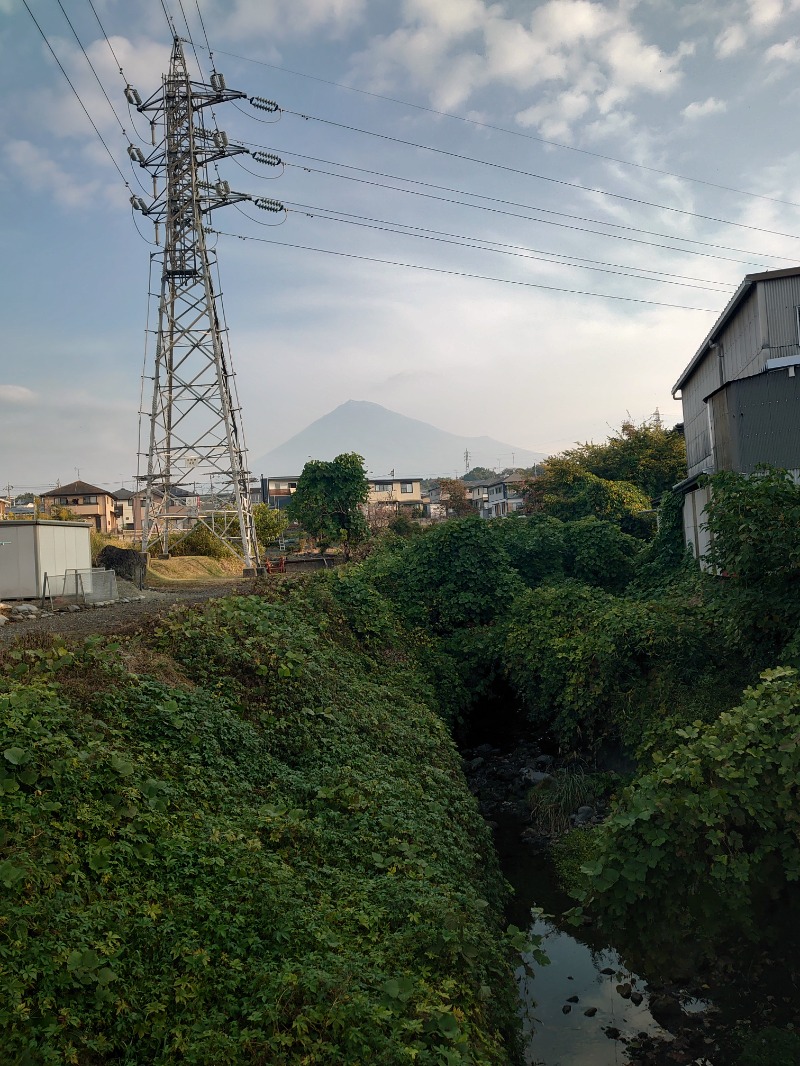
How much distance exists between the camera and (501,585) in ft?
67.4

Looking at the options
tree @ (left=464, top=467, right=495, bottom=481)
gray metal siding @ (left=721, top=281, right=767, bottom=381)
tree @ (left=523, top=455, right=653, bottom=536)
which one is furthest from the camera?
tree @ (left=464, top=467, right=495, bottom=481)

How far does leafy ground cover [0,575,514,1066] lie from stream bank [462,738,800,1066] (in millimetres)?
1218

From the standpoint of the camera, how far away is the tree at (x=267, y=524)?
5072cm

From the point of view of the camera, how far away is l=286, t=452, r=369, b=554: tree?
35719 mm

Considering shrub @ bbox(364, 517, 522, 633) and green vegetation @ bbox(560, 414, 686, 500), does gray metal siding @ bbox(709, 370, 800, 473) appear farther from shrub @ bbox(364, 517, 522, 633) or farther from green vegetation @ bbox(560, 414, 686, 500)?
green vegetation @ bbox(560, 414, 686, 500)

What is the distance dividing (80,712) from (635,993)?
646 centimetres

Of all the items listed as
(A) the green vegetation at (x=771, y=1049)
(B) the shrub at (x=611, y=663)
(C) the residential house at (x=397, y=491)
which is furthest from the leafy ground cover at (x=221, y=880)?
(C) the residential house at (x=397, y=491)

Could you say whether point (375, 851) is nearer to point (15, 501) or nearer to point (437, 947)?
point (437, 947)

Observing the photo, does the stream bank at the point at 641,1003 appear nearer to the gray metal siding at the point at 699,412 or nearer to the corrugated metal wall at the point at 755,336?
the corrugated metal wall at the point at 755,336

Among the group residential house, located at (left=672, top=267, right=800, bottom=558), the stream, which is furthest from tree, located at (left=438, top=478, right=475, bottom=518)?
the stream

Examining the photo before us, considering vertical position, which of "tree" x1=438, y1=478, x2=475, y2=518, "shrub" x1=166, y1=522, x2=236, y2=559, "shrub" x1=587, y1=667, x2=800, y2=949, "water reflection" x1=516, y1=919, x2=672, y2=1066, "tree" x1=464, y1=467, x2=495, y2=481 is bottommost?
"water reflection" x1=516, y1=919, x2=672, y2=1066

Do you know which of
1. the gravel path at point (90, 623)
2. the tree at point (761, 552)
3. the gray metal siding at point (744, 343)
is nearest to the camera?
the tree at point (761, 552)

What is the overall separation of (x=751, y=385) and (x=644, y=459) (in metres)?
28.0

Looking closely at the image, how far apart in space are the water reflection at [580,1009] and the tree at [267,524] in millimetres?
42042
